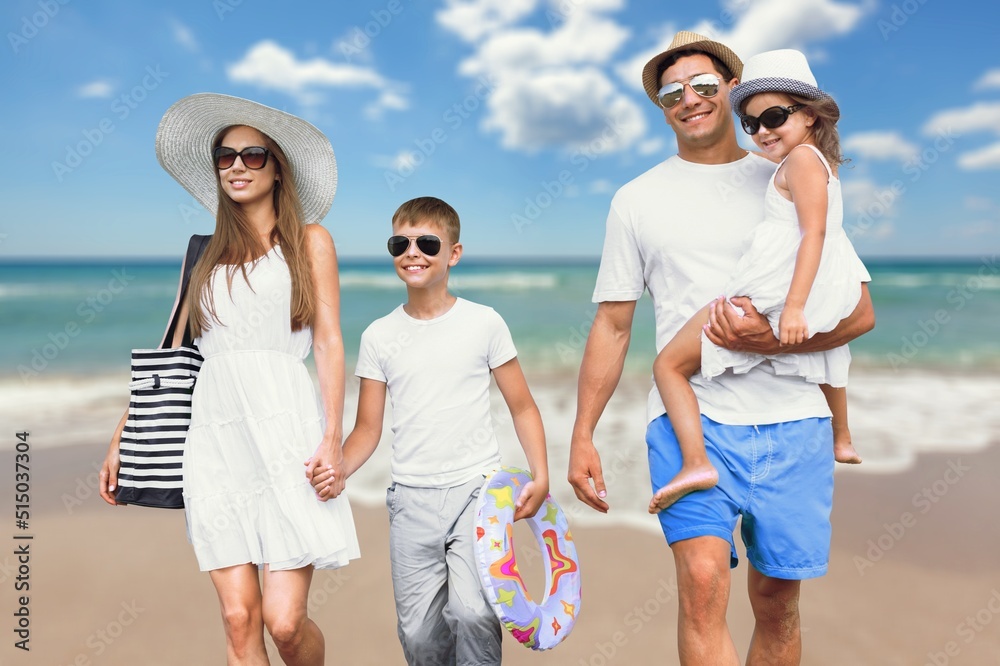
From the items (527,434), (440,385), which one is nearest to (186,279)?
(440,385)

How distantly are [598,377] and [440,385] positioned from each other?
587mm

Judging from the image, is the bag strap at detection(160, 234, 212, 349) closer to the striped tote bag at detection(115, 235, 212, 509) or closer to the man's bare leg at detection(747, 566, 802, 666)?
the striped tote bag at detection(115, 235, 212, 509)

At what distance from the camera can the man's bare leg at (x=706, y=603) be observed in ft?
8.41

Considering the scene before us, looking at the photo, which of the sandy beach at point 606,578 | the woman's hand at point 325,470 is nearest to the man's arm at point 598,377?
the woman's hand at point 325,470

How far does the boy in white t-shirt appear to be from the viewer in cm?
306

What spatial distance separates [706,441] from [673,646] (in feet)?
6.45

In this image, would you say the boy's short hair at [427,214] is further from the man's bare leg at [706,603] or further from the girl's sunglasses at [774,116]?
the man's bare leg at [706,603]

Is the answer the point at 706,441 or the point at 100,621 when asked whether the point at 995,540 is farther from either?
the point at 100,621

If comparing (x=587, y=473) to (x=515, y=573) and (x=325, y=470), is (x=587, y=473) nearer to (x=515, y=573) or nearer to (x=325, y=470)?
(x=515, y=573)

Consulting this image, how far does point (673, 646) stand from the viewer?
14.0ft

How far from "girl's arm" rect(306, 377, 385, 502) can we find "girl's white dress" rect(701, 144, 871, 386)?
1259 mm

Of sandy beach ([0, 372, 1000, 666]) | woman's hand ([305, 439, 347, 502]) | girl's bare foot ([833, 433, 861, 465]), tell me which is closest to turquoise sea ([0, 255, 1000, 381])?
sandy beach ([0, 372, 1000, 666])

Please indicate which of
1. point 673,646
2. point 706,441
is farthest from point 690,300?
point 673,646

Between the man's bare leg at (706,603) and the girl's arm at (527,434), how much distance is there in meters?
0.70
